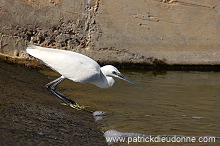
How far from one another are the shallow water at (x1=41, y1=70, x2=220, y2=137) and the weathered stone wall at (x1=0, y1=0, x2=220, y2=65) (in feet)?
1.64

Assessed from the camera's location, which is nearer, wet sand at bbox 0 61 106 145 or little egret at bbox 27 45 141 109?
wet sand at bbox 0 61 106 145

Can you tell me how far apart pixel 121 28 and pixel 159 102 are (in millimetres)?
2529

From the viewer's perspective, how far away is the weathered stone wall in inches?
299

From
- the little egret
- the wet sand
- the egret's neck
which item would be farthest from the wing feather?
the wet sand

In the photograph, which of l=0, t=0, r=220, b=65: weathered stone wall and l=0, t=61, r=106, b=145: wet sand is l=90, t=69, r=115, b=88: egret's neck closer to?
l=0, t=61, r=106, b=145: wet sand

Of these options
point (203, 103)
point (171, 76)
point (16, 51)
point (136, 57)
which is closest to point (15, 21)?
point (16, 51)

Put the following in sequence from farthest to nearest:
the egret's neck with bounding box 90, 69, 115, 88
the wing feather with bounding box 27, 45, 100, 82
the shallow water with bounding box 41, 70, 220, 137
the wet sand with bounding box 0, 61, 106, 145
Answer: the egret's neck with bounding box 90, 69, 115, 88, the wing feather with bounding box 27, 45, 100, 82, the shallow water with bounding box 41, 70, 220, 137, the wet sand with bounding box 0, 61, 106, 145

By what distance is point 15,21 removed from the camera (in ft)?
24.6

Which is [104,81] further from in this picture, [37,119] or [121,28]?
[121,28]

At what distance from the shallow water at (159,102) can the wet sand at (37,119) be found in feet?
1.26

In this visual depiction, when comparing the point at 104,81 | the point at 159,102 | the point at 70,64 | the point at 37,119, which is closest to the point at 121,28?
the point at 159,102

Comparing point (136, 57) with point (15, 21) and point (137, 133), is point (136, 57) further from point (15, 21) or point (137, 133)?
point (137, 133)

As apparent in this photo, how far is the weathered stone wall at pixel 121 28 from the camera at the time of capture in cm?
758

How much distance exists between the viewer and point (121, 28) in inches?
318
